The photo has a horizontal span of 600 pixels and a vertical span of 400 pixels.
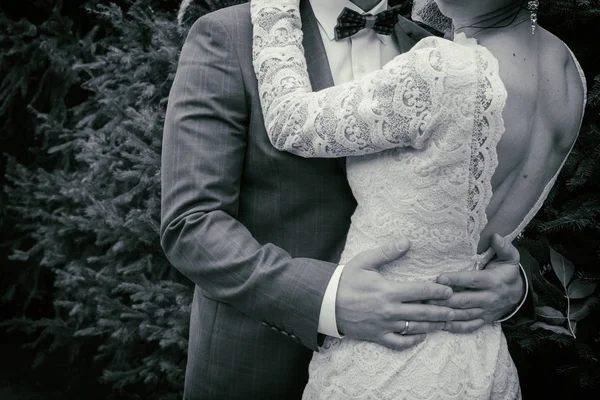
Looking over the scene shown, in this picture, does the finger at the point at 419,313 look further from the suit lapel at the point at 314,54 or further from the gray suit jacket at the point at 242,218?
the suit lapel at the point at 314,54

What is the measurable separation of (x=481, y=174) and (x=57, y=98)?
3660mm

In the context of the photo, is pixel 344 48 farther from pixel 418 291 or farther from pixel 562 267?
pixel 562 267

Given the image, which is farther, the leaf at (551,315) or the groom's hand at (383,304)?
the leaf at (551,315)

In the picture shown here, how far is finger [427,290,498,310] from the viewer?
163 centimetres

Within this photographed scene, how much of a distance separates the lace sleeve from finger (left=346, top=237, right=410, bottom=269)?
23 cm

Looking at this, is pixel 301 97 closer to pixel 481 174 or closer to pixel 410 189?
pixel 410 189

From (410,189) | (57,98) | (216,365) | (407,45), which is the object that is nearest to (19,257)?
(57,98)

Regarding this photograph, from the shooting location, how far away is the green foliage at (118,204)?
2506mm

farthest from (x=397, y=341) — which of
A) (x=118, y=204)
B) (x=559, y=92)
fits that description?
(x=118, y=204)

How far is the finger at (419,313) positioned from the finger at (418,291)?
0.02 metres

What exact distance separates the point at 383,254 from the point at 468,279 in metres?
0.25

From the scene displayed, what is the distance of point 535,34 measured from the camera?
1.73 m

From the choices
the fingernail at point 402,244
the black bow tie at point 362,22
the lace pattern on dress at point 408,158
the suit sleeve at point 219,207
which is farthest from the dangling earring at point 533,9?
the suit sleeve at point 219,207

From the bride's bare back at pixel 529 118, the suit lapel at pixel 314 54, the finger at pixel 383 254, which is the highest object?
the suit lapel at pixel 314 54
